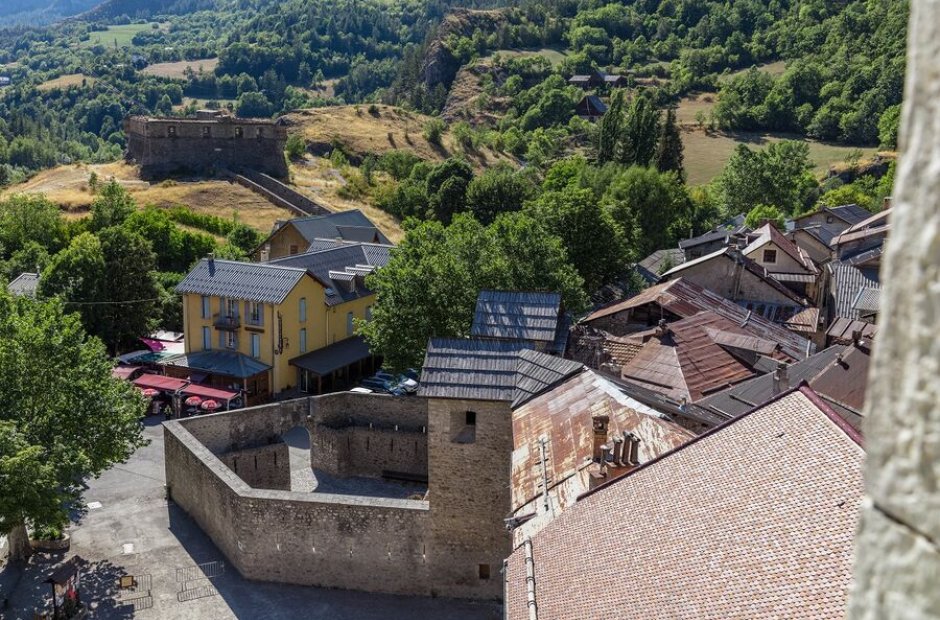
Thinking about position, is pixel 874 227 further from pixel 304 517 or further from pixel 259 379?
pixel 304 517

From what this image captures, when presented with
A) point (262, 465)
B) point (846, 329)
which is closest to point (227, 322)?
point (262, 465)

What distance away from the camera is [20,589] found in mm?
25266

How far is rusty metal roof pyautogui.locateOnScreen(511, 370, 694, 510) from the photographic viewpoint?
19.4 meters

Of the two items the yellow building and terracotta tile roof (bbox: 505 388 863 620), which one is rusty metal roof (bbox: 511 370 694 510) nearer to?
terracotta tile roof (bbox: 505 388 863 620)

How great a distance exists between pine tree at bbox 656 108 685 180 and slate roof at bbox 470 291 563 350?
6132 cm

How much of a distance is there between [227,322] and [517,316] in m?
19.4

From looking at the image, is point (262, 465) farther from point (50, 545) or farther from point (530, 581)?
point (530, 581)

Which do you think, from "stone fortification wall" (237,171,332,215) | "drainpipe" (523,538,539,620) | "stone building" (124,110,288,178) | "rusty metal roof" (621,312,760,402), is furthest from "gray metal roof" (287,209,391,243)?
"drainpipe" (523,538,539,620)

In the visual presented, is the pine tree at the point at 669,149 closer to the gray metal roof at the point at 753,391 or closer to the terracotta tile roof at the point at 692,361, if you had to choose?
the terracotta tile roof at the point at 692,361

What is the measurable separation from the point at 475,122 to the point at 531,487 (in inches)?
5003

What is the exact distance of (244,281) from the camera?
44250mm

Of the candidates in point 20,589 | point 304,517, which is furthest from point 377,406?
point 20,589

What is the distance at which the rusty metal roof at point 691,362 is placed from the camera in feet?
102

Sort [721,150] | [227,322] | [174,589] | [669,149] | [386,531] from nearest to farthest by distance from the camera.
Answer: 1. [386,531]
2. [174,589]
3. [227,322]
4. [669,149]
5. [721,150]
